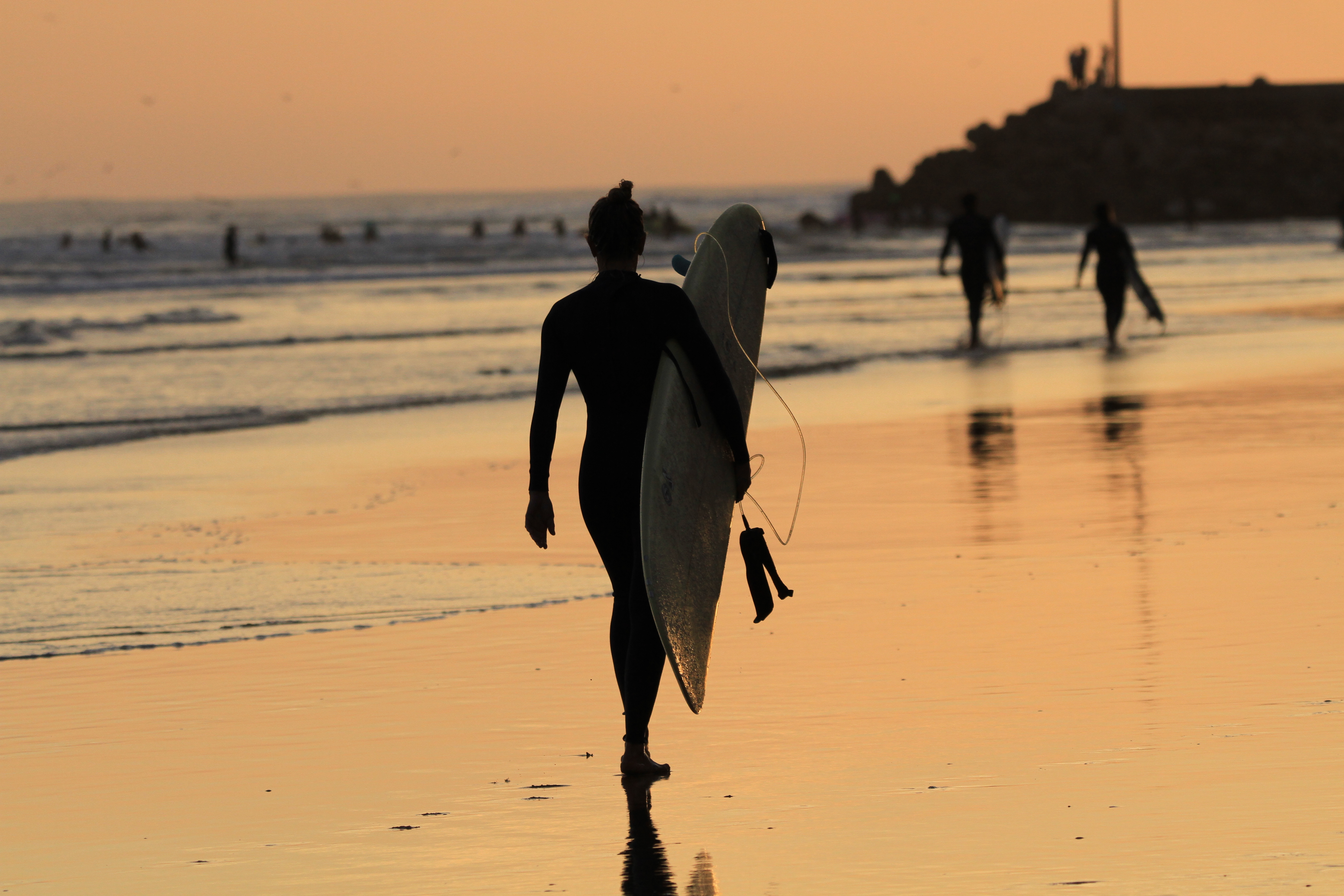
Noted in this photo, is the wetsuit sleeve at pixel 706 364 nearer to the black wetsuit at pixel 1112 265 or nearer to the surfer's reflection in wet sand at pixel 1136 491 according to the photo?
the surfer's reflection in wet sand at pixel 1136 491

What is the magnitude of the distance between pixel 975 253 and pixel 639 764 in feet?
55.4

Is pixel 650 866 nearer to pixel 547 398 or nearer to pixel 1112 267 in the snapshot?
pixel 547 398

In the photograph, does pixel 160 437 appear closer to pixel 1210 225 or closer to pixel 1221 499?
pixel 1221 499

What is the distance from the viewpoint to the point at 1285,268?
38875mm

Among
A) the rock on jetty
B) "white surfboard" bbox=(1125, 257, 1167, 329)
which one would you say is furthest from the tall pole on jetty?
"white surfboard" bbox=(1125, 257, 1167, 329)

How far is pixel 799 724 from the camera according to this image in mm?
5539

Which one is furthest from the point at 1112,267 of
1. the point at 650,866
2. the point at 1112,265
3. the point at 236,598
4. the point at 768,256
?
the point at 650,866

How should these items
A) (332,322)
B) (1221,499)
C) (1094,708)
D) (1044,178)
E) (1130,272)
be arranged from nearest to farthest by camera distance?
(1094,708)
(1221,499)
(1130,272)
(332,322)
(1044,178)

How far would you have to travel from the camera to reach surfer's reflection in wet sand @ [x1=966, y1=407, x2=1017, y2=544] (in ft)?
30.8

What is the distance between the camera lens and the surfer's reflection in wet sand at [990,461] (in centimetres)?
940

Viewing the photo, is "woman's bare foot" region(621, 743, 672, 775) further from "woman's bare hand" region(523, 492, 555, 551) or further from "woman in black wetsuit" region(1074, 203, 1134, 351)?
"woman in black wetsuit" region(1074, 203, 1134, 351)

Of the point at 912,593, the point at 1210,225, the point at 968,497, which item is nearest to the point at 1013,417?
the point at 968,497

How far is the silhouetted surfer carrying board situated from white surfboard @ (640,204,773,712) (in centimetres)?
1543

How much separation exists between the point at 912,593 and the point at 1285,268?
33.6 m
